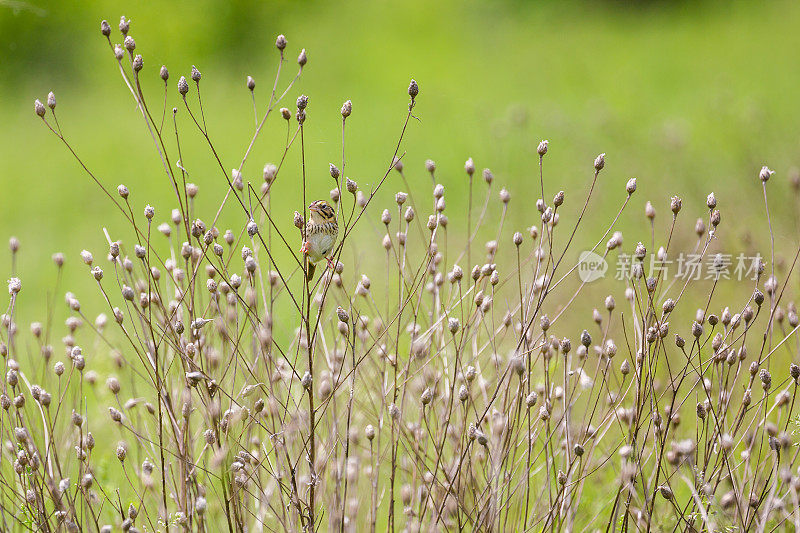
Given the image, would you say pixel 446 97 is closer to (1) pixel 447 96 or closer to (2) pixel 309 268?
(1) pixel 447 96

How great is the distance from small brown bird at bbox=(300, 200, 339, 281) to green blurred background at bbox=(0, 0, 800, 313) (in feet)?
4.48

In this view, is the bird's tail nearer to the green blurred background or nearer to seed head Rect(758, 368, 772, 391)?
seed head Rect(758, 368, 772, 391)

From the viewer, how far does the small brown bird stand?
4.60ft

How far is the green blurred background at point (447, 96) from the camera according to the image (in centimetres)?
405

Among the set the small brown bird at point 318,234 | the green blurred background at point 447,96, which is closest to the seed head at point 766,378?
the small brown bird at point 318,234

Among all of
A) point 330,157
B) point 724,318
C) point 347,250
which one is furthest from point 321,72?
point 724,318

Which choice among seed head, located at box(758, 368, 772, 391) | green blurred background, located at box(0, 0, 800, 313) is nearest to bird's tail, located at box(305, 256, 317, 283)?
seed head, located at box(758, 368, 772, 391)

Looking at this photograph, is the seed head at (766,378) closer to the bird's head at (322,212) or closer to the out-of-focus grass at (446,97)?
the bird's head at (322,212)

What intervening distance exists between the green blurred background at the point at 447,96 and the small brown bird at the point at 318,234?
4.48ft

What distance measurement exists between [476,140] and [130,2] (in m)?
2.06

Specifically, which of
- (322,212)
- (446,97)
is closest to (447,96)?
(446,97)

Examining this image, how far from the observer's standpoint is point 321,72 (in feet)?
14.3

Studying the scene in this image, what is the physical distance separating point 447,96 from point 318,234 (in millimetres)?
3946

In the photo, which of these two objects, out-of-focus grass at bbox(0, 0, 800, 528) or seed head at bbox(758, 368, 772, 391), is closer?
seed head at bbox(758, 368, 772, 391)
